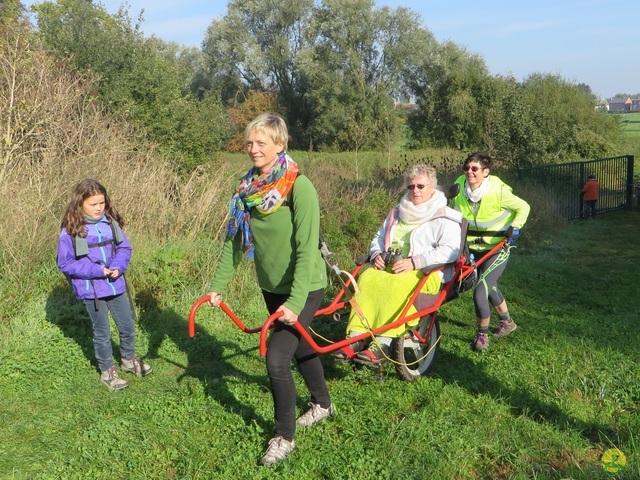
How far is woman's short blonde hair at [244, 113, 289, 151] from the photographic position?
3.64 metres

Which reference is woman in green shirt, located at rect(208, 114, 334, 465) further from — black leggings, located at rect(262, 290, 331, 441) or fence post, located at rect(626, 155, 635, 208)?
fence post, located at rect(626, 155, 635, 208)

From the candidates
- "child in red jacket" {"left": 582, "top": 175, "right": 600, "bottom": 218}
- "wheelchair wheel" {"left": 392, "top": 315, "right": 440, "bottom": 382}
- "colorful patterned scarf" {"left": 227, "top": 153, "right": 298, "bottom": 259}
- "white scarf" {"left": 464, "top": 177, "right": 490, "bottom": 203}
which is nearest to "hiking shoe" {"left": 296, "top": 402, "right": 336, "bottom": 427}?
"wheelchair wheel" {"left": 392, "top": 315, "right": 440, "bottom": 382}

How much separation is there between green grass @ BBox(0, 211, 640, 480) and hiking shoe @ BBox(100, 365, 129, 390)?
0.08 meters

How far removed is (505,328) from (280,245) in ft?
11.0

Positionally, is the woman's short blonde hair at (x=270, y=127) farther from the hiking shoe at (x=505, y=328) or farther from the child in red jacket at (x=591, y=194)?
the child in red jacket at (x=591, y=194)

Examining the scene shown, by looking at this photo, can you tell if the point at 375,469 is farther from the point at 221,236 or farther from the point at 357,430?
the point at 221,236

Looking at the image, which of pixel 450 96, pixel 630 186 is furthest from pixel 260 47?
pixel 630 186

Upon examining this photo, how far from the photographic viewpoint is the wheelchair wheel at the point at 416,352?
4.95m

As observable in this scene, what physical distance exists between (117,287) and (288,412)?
202 centimetres

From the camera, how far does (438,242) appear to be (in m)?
5.18

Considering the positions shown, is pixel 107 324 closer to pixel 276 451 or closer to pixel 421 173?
pixel 276 451

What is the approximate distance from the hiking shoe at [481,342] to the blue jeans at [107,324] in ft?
10.0

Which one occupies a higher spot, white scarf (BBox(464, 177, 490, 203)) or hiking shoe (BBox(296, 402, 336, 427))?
white scarf (BBox(464, 177, 490, 203))

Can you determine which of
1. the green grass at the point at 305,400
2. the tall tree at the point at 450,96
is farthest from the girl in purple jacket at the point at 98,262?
the tall tree at the point at 450,96
